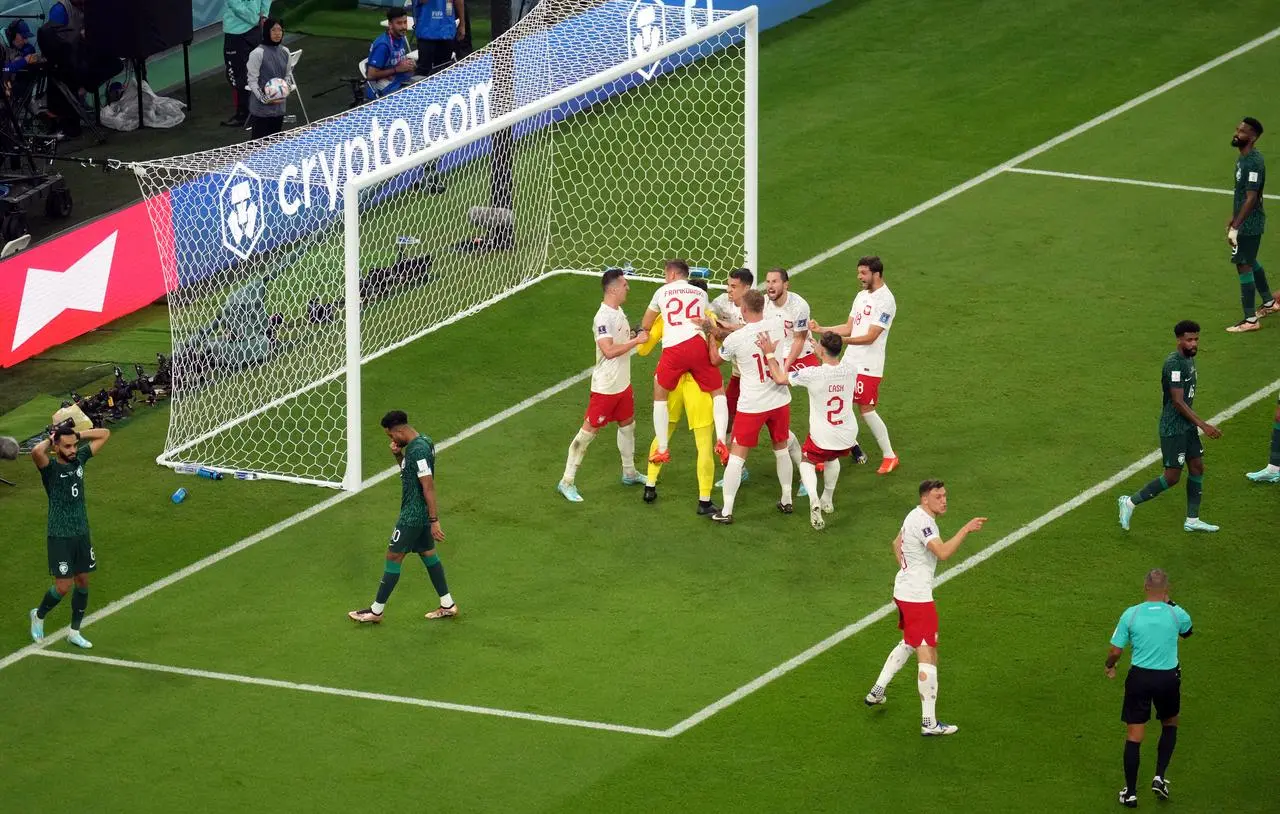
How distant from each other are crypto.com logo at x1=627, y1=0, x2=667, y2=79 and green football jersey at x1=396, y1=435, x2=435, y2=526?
890 centimetres

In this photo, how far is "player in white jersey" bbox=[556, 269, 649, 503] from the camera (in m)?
18.3

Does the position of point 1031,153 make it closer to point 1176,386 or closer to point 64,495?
point 1176,386

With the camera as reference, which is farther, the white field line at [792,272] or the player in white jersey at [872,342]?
the player in white jersey at [872,342]

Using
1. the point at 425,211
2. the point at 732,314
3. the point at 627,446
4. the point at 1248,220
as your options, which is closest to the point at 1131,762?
the point at 732,314

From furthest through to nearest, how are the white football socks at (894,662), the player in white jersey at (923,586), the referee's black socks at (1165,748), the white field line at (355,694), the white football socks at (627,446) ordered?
1. the white football socks at (627,446)
2. the white field line at (355,694)
3. the white football socks at (894,662)
4. the player in white jersey at (923,586)
5. the referee's black socks at (1165,748)

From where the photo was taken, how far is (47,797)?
14.5 m

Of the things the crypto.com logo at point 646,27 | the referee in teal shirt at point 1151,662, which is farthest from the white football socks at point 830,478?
the crypto.com logo at point 646,27

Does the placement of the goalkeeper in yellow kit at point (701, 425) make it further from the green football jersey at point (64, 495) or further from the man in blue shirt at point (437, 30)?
the man in blue shirt at point (437, 30)

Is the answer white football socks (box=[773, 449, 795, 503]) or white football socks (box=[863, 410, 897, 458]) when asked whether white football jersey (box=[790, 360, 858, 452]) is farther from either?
white football socks (box=[863, 410, 897, 458])

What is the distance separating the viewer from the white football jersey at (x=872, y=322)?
19.1 m

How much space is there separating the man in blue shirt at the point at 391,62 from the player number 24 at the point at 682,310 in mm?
9560

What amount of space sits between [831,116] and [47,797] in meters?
16.5

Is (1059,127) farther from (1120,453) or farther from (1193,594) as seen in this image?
(1193,594)

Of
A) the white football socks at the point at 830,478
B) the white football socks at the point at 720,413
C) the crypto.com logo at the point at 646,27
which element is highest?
the crypto.com logo at the point at 646,27
